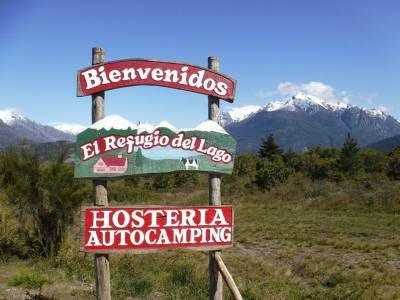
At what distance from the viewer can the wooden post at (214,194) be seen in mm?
6254

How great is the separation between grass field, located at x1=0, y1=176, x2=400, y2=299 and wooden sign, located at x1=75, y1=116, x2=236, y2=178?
261 cm

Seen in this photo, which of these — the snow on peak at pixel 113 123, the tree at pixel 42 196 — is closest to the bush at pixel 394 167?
the tree at pixel 42 196

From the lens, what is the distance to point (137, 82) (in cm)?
616

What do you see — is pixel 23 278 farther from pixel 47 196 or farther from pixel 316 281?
pixel 316 281

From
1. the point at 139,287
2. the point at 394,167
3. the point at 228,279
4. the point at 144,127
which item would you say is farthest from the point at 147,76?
the point at 394,167

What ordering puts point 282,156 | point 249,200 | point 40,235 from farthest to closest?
point 282,156 → point 249,200 → point 40,235

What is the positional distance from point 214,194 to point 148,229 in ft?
3.40

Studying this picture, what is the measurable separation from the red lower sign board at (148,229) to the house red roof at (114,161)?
0.57 metres

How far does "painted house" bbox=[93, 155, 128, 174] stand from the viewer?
19.5ft

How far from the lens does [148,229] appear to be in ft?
19.7

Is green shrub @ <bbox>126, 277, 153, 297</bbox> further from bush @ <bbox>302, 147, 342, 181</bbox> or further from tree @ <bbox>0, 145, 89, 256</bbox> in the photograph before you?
bush @ <bbox>302, 147, 342, 181</bbox>

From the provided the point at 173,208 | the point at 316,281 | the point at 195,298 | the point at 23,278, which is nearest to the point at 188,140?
the point at 173,208

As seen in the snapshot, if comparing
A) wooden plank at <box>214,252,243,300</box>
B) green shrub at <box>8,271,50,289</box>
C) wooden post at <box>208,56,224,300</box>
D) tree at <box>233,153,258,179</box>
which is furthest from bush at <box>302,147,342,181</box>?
wooden plank at <box>214,252,243,300</box>

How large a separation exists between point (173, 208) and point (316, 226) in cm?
1565
